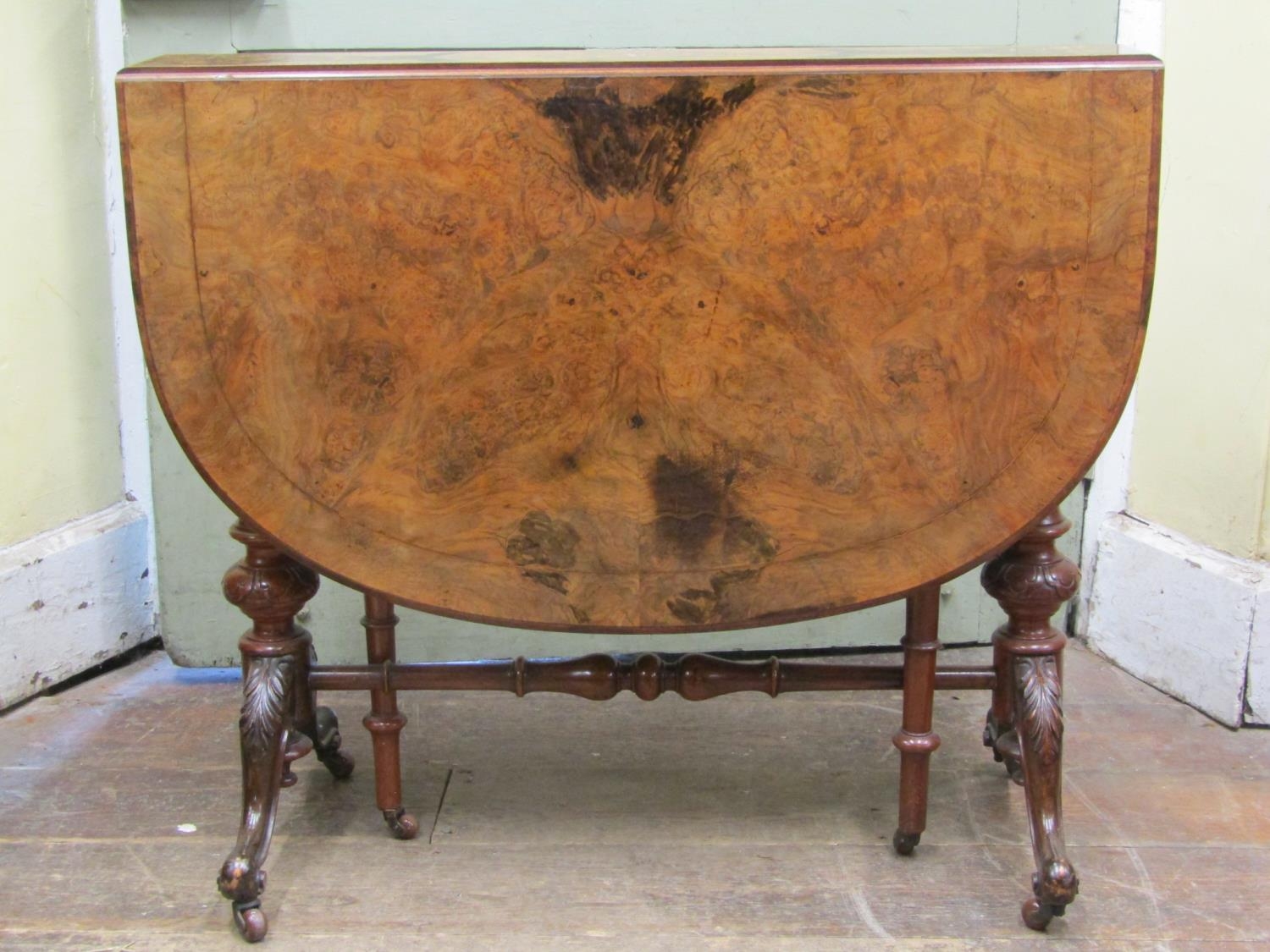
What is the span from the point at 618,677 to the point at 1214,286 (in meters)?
1.31

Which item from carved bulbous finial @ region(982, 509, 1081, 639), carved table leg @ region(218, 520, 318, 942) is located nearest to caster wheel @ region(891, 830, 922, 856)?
carved bulbous finial @ region(982, 509, 1081, 639)

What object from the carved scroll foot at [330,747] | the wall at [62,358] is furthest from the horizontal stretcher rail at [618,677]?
the wall at [62,358]

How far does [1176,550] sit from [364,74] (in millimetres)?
1714

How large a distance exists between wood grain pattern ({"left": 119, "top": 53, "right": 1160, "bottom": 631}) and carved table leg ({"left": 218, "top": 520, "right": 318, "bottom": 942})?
0.15 metres

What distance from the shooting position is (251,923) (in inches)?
69.1

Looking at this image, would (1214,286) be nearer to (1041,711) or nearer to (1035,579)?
(1035,579)

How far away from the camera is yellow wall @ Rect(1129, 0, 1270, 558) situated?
2.35m

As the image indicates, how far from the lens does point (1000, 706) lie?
2.12m

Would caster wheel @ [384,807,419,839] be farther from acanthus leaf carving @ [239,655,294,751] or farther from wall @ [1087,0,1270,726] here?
wall @ [1087,0,1270,726]

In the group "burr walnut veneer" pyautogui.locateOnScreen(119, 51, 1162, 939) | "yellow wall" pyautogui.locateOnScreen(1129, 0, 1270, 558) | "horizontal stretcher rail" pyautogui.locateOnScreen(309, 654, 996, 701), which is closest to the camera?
"burr walnut veneer" pyautogui.locateOnScreen(119, 51, 1162, 939)

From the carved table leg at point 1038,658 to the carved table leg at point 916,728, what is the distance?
108mm

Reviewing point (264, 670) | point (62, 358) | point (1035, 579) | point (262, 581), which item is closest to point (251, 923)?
point (264, 670)

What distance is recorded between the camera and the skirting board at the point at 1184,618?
2.37 metres

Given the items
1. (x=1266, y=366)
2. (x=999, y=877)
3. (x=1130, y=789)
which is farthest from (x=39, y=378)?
(x=1266, y=366)
